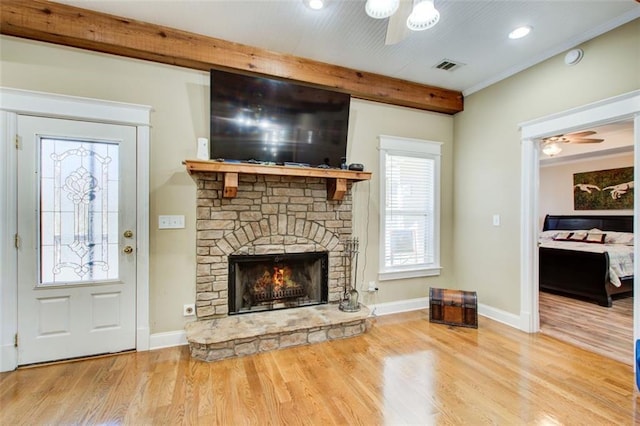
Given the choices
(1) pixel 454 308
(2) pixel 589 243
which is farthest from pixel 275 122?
(2) pixel 589 243

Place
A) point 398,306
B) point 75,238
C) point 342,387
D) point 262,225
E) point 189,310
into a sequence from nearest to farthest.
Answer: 1. point 342,387
2. point 75,238
3. point 189,310
4. point 262,225
5. point 398,306

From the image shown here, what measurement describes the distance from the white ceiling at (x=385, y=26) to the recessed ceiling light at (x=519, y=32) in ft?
0.17

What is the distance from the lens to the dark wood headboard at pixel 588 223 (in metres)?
5.59

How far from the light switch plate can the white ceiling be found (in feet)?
5.59

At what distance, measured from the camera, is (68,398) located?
200 cm

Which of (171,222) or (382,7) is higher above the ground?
(382,7)

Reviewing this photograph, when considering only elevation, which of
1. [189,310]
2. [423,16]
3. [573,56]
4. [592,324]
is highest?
[573,56]

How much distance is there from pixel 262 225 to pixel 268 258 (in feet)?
1.19

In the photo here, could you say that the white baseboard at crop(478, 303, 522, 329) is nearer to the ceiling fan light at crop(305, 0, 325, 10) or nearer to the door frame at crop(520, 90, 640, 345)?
the door frame at crop(520, 90, 640, 345)

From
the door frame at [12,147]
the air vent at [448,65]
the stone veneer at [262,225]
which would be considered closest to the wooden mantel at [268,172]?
the stone veneer at [262,225]

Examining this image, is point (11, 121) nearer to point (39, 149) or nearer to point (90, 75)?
point (39, 149)

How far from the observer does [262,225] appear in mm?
3098

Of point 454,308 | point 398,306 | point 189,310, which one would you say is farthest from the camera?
point 398,306

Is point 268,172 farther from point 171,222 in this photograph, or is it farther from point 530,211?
point 530,211
